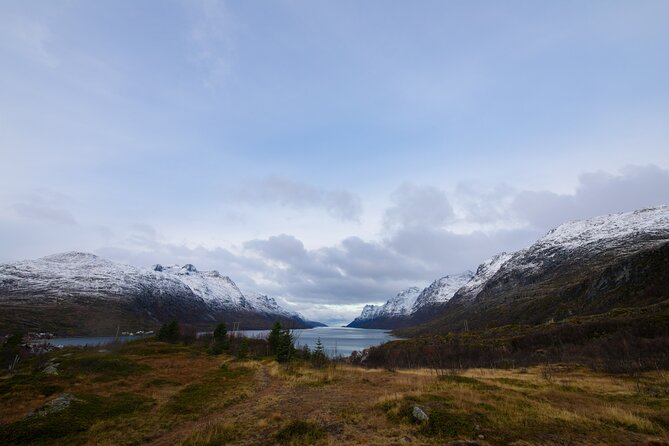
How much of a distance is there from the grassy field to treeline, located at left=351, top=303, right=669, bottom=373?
20.4 m

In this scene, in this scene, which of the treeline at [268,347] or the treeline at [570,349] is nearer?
the treeline at [570,349]

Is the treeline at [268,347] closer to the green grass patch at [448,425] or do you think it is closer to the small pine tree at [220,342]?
the small pine tree at [220,342]

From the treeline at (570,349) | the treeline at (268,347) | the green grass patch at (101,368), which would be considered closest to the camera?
the green grass patch at (101,368)

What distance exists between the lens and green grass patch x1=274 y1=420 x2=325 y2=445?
1658 cm

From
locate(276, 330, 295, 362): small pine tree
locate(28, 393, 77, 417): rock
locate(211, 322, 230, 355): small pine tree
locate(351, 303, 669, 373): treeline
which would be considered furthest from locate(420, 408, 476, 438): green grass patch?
locate(211, 322, 230, 355): small pine tree

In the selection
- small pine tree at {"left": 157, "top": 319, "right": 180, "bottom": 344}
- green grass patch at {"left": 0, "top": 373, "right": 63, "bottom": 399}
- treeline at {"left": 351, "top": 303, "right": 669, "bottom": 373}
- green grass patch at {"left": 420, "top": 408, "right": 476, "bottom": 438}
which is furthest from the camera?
small pine tree at {"left": 157, "top": 319, "right": 180, "bottom": 344}

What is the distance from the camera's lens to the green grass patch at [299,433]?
16578mm

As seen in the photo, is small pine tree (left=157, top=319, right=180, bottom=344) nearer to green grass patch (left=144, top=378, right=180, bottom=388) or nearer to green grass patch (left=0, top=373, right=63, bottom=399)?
green grass patch (left=144, top=378, right=180, bottom=388)

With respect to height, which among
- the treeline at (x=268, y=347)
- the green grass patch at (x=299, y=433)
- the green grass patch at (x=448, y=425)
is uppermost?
the green grass patch at (x=448, y=425)

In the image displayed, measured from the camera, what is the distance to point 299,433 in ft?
57.4

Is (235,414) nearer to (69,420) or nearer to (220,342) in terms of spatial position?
(69,420)

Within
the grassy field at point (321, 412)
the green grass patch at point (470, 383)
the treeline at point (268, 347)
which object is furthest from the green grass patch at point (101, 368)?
the green grass patch at point (470, 383)

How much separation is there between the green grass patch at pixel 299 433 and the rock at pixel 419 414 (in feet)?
17.7

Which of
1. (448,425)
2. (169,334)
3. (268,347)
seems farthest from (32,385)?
(169,334)
